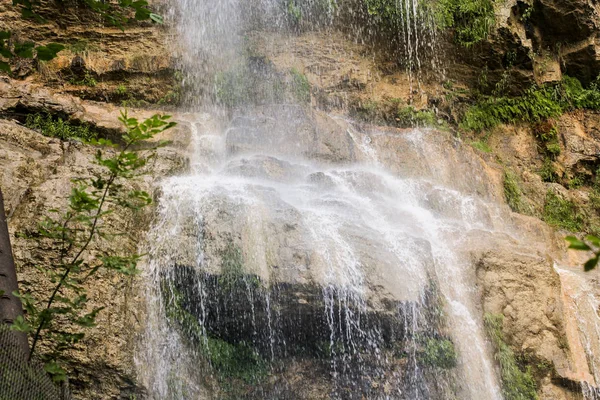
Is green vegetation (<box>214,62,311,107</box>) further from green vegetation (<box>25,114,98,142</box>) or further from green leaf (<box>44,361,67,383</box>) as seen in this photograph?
green leaf (<box>44,361,67,383</box>)

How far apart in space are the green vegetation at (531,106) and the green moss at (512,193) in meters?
1.98

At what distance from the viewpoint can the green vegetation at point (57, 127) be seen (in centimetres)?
884

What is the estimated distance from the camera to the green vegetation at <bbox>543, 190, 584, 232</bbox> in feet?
36.7

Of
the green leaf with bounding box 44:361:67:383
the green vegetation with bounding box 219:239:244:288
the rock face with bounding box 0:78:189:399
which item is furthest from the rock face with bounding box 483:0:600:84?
the green leaf with bounding box 44:361:67:383

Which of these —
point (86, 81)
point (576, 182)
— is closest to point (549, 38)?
point (576, 182)

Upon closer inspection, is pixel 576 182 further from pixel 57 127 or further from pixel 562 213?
pixel 57 127

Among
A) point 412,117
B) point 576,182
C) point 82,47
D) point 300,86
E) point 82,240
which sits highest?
point 82,47

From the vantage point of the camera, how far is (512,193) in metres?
11.0

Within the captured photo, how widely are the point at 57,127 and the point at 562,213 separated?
9463 mm

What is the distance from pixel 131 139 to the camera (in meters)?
2.98

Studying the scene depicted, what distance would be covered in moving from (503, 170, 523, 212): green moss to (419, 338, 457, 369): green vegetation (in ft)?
15.7

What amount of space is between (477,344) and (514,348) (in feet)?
1.58

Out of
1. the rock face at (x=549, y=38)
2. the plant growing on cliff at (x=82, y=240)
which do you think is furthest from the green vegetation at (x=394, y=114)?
the plant growing on cliff at (x=82, y=240)

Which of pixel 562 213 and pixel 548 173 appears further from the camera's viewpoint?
pixel 548 173
